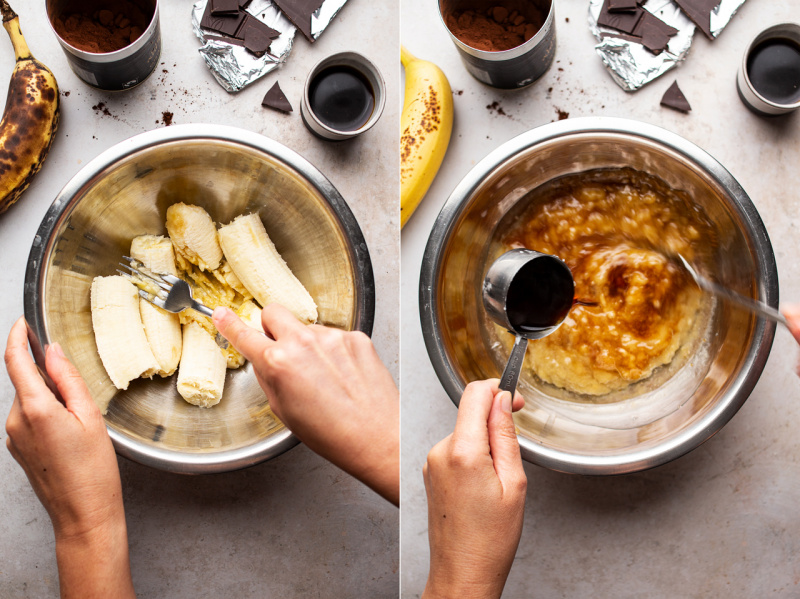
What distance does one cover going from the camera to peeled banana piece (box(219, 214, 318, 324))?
0.80 m

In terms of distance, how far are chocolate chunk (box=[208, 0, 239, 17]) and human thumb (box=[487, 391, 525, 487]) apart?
694 millimetres

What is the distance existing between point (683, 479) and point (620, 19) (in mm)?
684

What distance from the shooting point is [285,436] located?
719 millimetres

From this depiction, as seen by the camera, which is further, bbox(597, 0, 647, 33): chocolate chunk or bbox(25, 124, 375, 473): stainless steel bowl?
bbox(597, 0, 647, 33): chocolate chunk

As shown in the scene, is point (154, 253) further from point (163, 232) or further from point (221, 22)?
point (221, 22)

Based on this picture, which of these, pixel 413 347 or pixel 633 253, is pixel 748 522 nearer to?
pixel 633 253

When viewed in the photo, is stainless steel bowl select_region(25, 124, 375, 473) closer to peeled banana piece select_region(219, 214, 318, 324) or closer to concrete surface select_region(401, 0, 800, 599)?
peeled banana piece select_region(219, 214, 318, 324)

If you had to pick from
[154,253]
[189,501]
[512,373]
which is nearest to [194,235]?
[154,253]

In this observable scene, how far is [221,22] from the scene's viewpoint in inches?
33.7

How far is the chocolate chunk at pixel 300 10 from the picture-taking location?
0.86m

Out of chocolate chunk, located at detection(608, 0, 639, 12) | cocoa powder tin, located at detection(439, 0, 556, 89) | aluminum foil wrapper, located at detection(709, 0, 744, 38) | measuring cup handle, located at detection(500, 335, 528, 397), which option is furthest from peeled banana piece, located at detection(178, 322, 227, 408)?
aluminum foil wrapper, located at detection(709, 0, 744, 38)

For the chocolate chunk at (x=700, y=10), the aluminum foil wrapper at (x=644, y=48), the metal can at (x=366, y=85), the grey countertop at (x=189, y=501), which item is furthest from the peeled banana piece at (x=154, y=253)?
the chocolate chunk at (x=700, y=10)

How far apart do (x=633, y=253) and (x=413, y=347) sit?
33 cm

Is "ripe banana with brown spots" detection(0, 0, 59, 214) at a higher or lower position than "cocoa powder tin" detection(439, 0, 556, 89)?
lower
